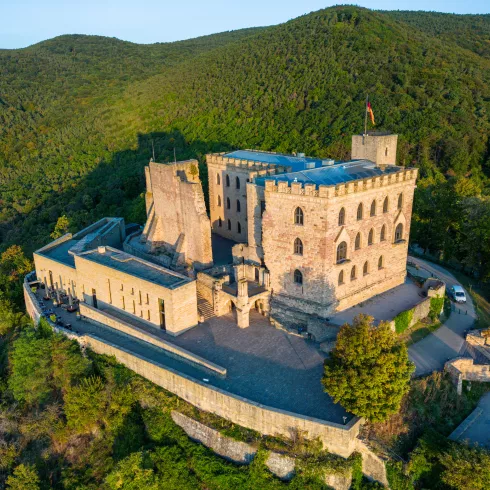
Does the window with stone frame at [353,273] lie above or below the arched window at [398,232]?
below

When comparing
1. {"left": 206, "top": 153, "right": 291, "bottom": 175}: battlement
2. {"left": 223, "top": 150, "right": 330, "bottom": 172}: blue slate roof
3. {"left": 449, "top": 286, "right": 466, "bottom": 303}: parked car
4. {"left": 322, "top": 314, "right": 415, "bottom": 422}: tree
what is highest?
{"left": 223, "top": 150, "right": 330, "bottom": 172}: blue slate roof

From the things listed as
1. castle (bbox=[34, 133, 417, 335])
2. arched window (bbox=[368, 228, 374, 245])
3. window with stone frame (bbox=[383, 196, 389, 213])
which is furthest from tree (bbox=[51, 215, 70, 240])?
window with stone frame (bbox=[383, 196, 389, 213])

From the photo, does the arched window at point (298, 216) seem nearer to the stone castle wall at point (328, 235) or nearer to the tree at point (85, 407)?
the stone castle wall at point (328, 235)

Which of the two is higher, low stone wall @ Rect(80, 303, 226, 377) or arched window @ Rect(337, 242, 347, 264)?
arched window @ Rect(337, 242, 347, 264)

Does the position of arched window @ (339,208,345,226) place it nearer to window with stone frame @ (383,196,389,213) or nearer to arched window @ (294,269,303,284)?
arched window @ (294,269,303,284)

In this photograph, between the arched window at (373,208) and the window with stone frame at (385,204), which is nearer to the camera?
the arched window at (373,208)

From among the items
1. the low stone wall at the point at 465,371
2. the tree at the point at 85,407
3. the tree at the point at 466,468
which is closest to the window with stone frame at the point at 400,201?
the low stone wall at the point at 465,371

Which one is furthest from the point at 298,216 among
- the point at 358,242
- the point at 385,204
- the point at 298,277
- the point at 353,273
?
the point at 385,204

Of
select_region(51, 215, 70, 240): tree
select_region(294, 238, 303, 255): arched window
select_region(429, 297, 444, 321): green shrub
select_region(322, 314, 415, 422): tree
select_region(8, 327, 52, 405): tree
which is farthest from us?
select_region(51, 215, 70, 240): tree
